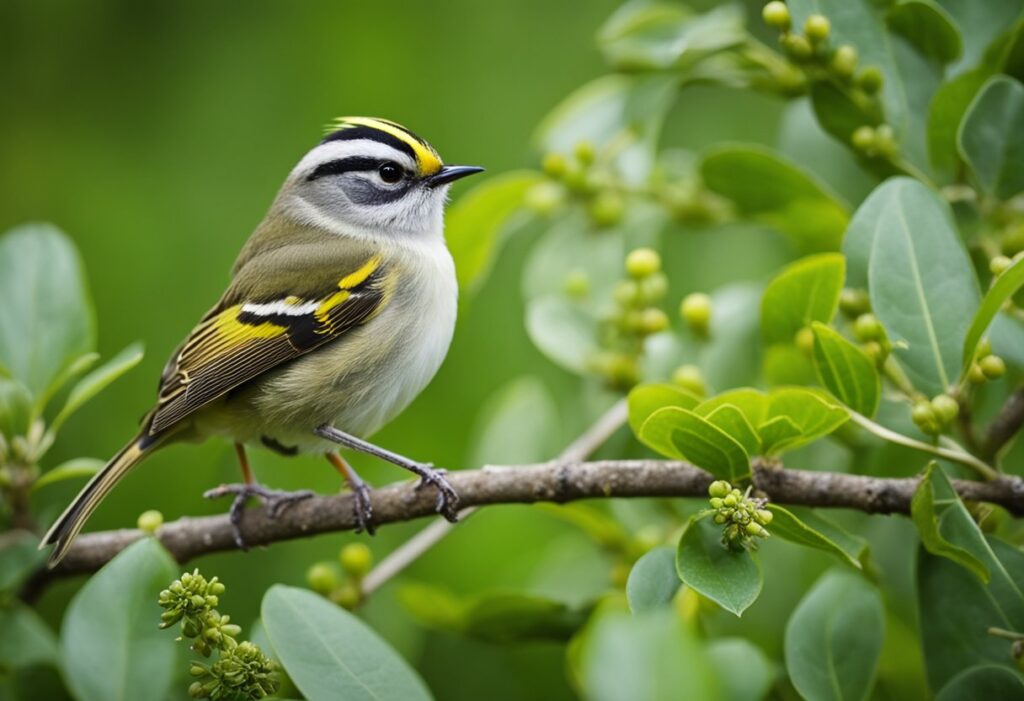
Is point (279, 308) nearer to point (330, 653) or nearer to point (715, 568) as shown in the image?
point (330, 653)

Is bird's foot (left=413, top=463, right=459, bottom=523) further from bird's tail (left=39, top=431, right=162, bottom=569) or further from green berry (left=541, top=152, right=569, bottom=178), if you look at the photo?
green berry (left=541, top=152, right=569, bottom=178)

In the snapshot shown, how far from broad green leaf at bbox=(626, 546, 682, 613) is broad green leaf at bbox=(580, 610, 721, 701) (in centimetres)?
56

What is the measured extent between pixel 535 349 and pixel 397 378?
1764 mm

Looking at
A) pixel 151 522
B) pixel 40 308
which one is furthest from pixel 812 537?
pixel 40 308

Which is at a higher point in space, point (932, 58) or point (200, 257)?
point (932, 58)

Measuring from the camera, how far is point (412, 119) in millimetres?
5395

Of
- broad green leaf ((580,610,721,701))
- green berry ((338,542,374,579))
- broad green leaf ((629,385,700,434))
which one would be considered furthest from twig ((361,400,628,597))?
broad green leaf ((580,610,721,701))

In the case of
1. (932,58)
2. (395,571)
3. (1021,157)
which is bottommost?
(395,571)

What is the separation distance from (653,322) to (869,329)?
735 mm

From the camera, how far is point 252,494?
10.2 feet

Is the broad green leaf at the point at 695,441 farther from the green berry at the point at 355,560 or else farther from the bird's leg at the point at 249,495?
the bird's leg at the point at 249,495

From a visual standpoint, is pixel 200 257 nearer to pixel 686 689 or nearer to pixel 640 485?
pixel 640 485

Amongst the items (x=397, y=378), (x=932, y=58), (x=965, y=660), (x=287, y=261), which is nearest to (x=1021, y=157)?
(x=932, y=58)

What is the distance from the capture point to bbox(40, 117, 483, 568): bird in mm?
3170
